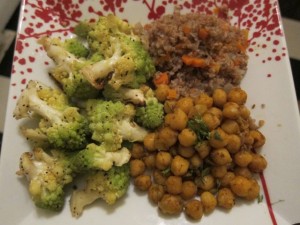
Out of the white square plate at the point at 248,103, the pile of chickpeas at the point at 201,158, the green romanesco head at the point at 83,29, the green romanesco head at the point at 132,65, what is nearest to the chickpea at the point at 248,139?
the pile of chickpeas at the point at 201,158

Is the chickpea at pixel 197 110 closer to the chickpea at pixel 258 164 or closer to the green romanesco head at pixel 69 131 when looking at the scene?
the chickpea at pixel 258 164

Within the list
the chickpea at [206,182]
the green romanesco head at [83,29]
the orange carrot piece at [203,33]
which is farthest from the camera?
the green romanesco head at [83,29]

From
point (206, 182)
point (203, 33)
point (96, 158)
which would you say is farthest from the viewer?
point (203, 33)

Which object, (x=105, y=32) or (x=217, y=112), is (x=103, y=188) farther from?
(x=105, y=32)

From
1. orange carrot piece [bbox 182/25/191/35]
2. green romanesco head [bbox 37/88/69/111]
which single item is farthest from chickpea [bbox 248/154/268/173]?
green romanesco head [bbox 37/88/69/111]

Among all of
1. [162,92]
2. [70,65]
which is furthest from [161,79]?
[70,65]

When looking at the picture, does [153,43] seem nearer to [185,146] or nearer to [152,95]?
[152,95]
